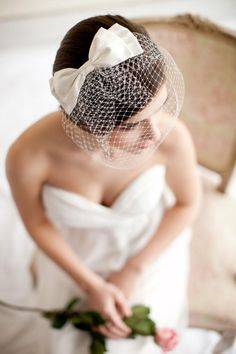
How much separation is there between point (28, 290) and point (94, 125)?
74cm

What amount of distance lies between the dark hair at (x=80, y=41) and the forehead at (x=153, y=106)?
99 millimetres

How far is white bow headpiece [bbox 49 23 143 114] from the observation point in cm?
50

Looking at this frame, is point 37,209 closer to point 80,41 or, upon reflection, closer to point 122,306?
point 122,306

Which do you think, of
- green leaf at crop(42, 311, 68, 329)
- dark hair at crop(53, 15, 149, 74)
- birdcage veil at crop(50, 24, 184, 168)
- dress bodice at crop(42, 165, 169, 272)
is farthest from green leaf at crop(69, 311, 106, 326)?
dark hair at crop(53, 15, 149, 74)

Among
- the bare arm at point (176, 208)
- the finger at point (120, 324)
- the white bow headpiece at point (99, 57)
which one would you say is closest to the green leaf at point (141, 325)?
the finger at point (120, 324)

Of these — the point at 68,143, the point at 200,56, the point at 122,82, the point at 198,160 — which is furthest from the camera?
the point at 198,160

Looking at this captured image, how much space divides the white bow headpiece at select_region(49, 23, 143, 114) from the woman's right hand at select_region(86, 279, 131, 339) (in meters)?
0.46

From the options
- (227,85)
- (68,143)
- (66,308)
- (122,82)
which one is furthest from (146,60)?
(66,308)

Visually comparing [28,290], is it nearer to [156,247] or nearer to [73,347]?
[73,347]

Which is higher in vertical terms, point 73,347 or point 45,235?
point 45,235

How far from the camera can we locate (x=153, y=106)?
22.7 inches

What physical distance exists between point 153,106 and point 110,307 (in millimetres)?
472

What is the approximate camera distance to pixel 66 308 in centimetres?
84

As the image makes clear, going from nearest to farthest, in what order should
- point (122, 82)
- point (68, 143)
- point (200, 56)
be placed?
point (122, 82) → point (68, 143) → point (200, 56)
